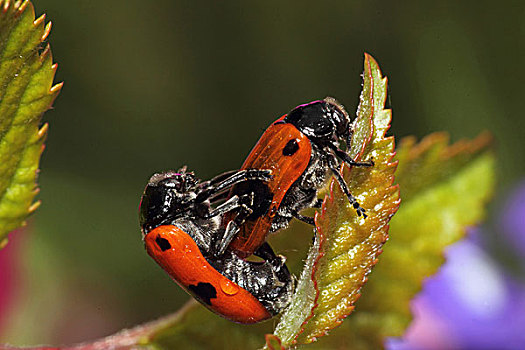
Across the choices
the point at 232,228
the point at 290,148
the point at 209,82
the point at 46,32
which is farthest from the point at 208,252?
the point at 209,82

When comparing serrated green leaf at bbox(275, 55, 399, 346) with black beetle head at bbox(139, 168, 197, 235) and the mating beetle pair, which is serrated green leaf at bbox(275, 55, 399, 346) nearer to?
the mating beetle pair

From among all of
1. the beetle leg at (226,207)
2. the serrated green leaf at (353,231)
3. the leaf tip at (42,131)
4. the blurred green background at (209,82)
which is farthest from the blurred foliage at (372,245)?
the blurred green background at (209,82)

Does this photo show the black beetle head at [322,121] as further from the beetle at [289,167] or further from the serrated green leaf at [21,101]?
the serrated green leaf at [21,101]

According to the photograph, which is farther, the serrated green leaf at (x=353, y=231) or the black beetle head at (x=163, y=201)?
the black beetle head at (x=163, y=201)

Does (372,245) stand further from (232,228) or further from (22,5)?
(22,5)

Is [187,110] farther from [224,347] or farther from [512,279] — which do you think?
[224,347]

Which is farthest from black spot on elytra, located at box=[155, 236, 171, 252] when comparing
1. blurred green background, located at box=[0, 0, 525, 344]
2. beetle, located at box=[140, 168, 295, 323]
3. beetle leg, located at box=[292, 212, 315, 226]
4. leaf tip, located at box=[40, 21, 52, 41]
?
blurred green background, located at box=[0, 0, 525, 344]
